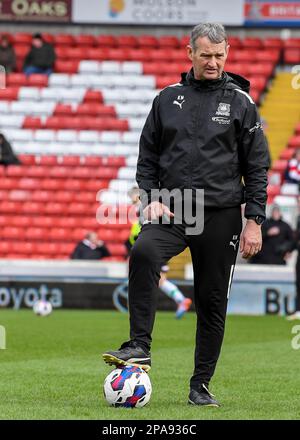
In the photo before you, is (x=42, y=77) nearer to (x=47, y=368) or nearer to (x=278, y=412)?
(x=47, y=368)

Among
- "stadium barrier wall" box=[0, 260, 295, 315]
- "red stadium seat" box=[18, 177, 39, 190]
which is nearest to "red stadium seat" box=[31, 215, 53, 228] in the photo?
"red stadium seat" box=[18, 177, 39, 190]

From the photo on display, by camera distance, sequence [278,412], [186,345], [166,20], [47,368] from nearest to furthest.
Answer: [278,412] < [47,368] < [186,345] < [166,20]

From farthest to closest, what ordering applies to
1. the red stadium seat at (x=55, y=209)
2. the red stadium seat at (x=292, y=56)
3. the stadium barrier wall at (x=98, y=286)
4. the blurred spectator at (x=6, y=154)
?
the red stadium seat at (x=292, y=56) < the blurred spectator at (x=6, y=154) < the red stadium seat at (x=55, y=209) < the stadium barrier wall at (x=98, y=286)

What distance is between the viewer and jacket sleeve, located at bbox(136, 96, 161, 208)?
23.1ft

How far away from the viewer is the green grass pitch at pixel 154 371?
6.73m

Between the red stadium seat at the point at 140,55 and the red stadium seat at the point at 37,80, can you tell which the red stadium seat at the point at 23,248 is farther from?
the red stadium seat at the point at 140,55

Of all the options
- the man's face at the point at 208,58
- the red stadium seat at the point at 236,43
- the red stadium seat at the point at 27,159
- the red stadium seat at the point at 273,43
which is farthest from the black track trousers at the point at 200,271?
the red stadium seat at the point at 273,43

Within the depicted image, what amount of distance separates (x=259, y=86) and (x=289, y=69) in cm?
143

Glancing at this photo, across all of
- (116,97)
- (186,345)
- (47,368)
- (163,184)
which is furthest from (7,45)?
(163,184)

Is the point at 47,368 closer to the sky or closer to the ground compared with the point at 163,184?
closer to the ground

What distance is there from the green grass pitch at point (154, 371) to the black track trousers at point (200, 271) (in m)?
0.43

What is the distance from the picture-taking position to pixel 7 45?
2673 cm

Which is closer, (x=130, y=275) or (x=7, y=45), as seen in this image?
(x=130, y=275)

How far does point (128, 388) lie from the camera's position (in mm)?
6805
